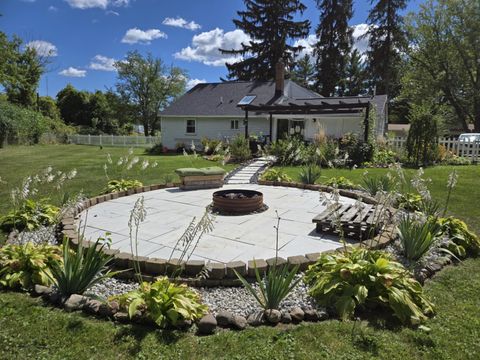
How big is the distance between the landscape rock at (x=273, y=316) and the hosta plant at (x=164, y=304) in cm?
54

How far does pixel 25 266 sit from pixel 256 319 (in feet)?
7.77

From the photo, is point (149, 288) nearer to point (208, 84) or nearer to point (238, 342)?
point (238, 342)

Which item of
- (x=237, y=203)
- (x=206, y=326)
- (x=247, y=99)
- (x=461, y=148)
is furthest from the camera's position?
(x=247, y=99)

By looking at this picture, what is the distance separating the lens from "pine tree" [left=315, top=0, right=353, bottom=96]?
31938 millimetres

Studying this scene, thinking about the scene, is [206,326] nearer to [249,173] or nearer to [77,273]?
[77,273]

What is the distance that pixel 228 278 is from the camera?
134 inches

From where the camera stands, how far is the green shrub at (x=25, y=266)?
3061 mm

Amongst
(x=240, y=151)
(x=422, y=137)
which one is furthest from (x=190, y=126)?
(x=422, y=137)

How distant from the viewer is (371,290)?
2.87 metres

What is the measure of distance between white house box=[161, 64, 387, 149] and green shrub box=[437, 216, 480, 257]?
43.0ft

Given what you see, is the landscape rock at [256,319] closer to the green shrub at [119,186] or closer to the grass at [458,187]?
the grass at [458,187]

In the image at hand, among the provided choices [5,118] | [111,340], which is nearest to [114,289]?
[111,340]

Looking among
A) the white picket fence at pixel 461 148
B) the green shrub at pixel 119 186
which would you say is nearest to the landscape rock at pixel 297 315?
the green shrub at pixel 119 186

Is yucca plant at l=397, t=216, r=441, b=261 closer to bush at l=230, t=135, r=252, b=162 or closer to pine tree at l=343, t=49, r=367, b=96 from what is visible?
bush at l=230, t=135, r=252, b=162
